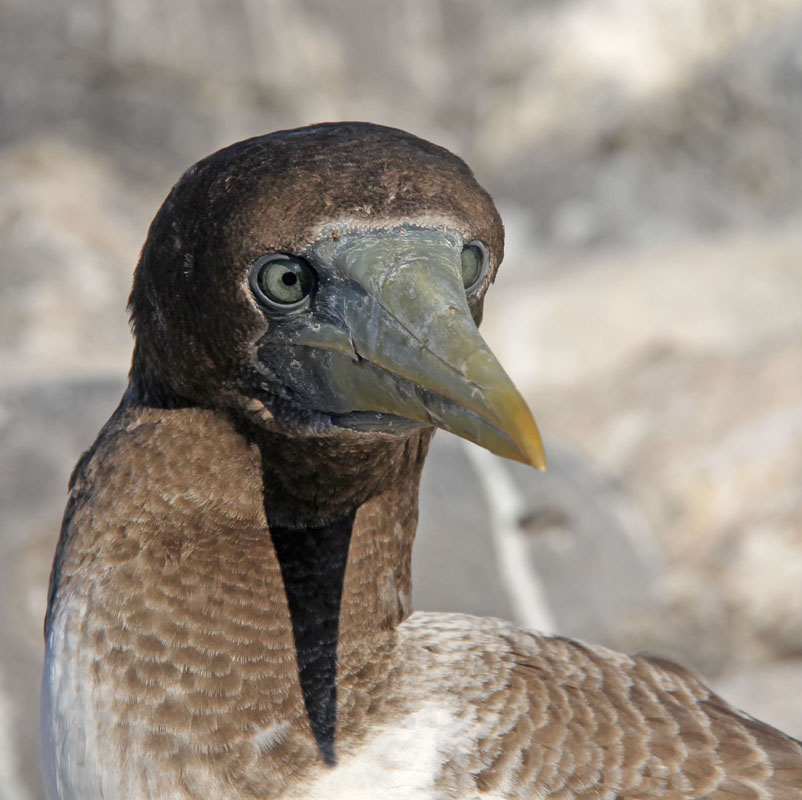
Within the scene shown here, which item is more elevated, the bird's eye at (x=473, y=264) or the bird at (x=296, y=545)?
the bird's eye at (x=473, y=264)

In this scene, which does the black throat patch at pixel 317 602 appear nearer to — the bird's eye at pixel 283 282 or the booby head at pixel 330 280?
the booby head at pixel 330 280

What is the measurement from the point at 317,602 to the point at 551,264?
868 cm

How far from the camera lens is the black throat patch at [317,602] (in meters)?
2.35

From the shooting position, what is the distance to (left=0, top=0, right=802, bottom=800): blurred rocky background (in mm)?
5840

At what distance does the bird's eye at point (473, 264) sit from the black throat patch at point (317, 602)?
60 cm

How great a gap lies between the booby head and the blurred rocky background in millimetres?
3139

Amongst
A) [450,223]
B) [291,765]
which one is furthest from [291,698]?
[450,223]

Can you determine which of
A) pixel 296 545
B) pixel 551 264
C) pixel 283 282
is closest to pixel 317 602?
pixel 296 545

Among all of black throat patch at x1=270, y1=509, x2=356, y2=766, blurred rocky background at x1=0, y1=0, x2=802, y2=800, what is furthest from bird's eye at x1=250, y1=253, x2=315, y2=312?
blurred rocky background at x1=0, y1=0, x2=802, y2=800

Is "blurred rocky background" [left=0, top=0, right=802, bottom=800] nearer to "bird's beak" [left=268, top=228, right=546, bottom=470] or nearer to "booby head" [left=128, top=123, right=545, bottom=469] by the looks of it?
"booby head" [left=128, top=123, right=545, bottom=469]

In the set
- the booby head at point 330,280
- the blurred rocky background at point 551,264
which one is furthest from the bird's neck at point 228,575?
the blurred rocky background at point 551,264

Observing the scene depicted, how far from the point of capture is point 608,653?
112 inches

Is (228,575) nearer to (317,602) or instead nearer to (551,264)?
(317,602)

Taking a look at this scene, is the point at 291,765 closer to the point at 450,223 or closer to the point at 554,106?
the point at 450,223
